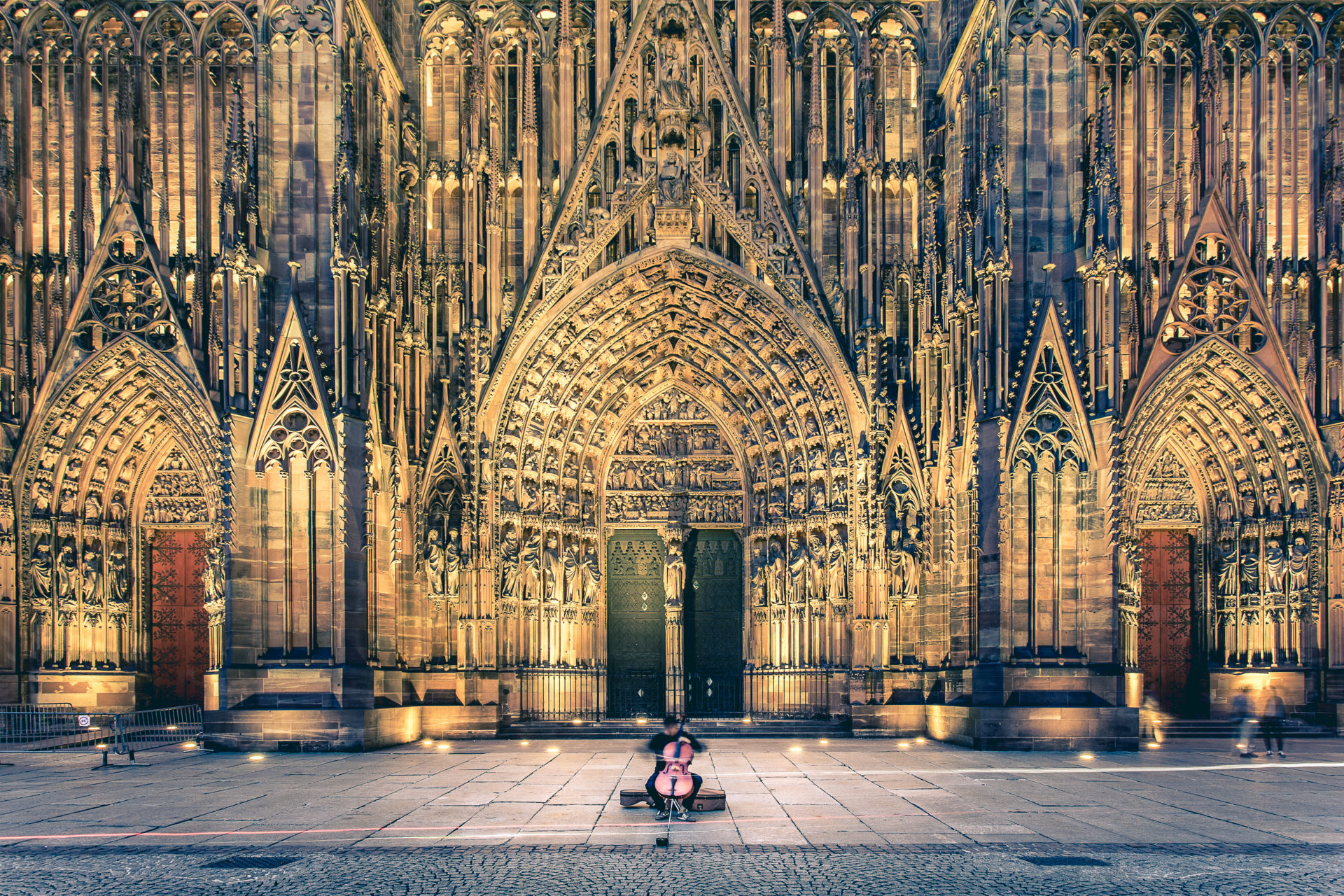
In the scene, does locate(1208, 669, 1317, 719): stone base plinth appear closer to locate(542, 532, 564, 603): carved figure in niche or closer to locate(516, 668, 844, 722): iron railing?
locate(516, 668, 844, 722): iron railing

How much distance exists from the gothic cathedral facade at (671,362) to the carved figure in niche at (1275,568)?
13 cm

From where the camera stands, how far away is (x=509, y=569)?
2312 centimetres

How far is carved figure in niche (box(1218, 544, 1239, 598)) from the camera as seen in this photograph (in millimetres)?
22172

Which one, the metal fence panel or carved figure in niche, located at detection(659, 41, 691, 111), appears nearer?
the metal fence panel

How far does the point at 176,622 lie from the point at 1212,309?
2166 centimetres

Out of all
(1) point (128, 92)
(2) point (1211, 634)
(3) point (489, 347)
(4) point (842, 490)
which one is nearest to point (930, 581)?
(4) point (842, 490)

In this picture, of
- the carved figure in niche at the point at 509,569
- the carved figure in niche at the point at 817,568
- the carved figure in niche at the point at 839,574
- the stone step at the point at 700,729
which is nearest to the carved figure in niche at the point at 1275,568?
the carved figure in niche at the point at 839,574

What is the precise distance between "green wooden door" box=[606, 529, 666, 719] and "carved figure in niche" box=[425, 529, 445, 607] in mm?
4240

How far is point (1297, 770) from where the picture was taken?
1499 centimetres

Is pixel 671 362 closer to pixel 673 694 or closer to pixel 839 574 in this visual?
pixel 839 574

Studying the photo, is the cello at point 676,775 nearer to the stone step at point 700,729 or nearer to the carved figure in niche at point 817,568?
the stone step at point 700,729

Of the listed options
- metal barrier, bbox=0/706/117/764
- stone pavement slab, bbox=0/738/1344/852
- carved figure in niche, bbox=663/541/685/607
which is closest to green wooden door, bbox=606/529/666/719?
carved figure in niche, bbox=663/541/685/607

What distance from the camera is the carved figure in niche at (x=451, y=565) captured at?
22.3 m

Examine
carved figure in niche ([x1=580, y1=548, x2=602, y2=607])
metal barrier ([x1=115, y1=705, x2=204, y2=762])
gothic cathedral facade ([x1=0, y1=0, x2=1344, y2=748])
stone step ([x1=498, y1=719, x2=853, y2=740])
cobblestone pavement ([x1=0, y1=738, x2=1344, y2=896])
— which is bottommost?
stone step ([x1=498, y1=719, x2=853, y2=740])
